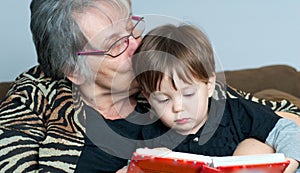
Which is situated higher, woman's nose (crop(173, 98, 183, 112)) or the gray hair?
the gray hair

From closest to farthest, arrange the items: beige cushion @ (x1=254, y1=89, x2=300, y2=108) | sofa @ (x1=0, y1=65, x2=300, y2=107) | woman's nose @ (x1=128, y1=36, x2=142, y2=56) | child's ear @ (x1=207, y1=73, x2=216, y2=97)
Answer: child's ear @ (x1=207, y1=73, x2=216, y2=97)
woman's nose @ (x1=128, y1=36, x2=142, y2=56)
beige cushion @ (x1=254, y1=89, x2=300, y2=108)
sofa @ (x1=0, y1=65, x2=300, y2=107)

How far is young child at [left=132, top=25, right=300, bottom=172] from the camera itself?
177 cm

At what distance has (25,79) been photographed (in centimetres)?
223

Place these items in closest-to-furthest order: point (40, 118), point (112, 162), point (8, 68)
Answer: point (112, 162), point (40, 118), point (8, 68)

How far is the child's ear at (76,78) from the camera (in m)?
2.07

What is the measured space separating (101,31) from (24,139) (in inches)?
15.6

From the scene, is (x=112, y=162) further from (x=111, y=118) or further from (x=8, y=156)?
(x=8, y=156)

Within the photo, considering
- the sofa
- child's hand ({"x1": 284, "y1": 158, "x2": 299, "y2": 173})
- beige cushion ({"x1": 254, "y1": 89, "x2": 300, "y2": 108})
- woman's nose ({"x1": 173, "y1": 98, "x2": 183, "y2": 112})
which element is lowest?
the sofa

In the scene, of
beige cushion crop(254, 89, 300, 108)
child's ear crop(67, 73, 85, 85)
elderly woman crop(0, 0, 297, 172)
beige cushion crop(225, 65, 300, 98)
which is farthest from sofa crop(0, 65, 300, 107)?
child's ear crop(67, 73, 85, 85)

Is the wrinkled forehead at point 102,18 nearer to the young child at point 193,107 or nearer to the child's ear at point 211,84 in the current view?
the young child at point 193,107

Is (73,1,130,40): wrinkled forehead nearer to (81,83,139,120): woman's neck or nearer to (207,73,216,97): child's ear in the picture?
(81,83,139,120): woman's neck

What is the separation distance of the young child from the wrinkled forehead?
0.37 feet

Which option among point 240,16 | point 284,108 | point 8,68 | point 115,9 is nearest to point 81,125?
point 115,9

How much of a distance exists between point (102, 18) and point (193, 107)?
39cm
